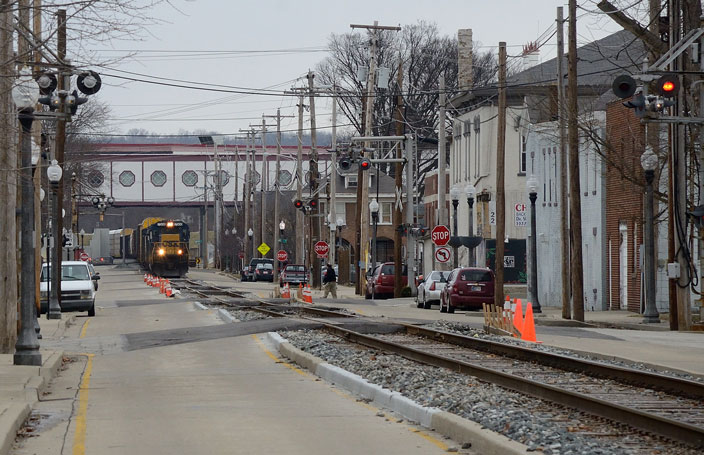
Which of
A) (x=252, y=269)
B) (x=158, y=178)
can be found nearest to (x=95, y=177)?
(x=252, y=269)

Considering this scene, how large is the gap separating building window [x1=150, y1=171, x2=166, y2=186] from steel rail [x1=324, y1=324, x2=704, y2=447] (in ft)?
374

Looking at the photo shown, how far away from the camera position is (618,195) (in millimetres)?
42406

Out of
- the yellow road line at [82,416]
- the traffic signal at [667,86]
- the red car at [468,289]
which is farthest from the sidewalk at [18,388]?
the red car at [468,289]

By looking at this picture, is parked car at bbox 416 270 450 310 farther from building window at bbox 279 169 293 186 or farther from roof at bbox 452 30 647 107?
building window at bbox 279 169 293 186

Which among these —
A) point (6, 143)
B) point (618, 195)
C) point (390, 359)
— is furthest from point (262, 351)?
point (618, 195)

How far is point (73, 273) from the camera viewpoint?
4016cm

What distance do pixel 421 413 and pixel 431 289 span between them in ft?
107


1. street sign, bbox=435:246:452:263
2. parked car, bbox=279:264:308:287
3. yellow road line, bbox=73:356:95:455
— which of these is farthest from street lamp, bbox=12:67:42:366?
parked car, bbox=279:264:308:287

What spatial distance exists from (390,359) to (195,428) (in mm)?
7747

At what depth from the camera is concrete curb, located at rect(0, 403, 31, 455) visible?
10586 millimetres

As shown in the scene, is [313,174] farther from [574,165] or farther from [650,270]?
[650,270]

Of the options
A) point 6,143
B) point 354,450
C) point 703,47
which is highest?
point 703,47

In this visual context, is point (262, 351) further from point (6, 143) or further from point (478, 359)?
point (6, 143)

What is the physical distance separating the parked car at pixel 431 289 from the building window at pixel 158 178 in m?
90.0
